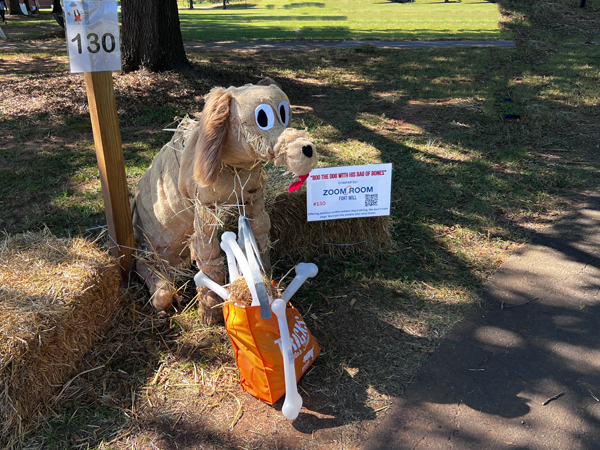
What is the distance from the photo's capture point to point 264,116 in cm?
258

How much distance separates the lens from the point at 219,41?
57.0 ft

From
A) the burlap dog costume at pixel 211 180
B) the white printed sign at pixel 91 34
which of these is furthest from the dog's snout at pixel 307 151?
the white printed sign at pixel 91 34

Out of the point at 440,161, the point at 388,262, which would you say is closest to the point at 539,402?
the point at 388,262

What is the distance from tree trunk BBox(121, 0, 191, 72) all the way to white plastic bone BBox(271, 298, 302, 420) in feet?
24.5

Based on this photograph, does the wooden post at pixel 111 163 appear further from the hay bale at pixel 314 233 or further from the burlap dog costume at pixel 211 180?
the hay bale at pixel 314 233

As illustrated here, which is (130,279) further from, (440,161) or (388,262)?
(440,161)

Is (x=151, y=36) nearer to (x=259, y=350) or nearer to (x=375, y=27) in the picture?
(x=259, y=350)

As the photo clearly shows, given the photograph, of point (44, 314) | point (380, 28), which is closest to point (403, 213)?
point (44, 314)

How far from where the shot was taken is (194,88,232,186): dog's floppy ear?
8.52 feet

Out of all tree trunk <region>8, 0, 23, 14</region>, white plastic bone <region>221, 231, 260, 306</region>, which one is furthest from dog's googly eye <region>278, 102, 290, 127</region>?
tree trunk <region>8, 0, 23, 14</region>

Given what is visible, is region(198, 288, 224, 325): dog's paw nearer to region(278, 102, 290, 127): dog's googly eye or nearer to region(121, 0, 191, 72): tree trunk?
region(278, 102, 290, 127): dog's googly eye

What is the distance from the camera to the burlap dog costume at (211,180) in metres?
2.58

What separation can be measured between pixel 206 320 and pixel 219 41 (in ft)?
53.0

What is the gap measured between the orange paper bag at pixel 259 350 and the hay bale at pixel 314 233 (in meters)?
1.45
